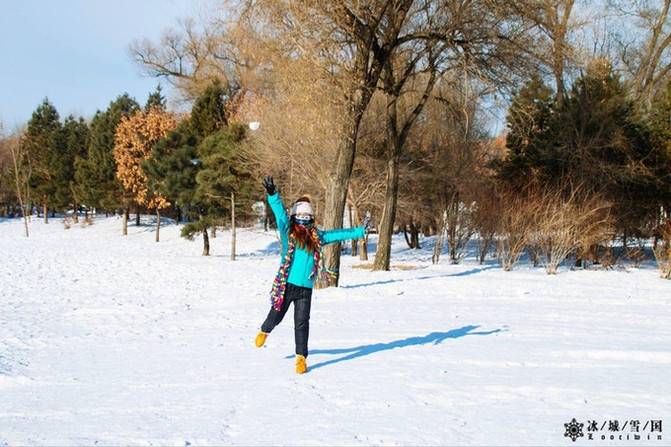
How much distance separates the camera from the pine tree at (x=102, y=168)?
147 ft

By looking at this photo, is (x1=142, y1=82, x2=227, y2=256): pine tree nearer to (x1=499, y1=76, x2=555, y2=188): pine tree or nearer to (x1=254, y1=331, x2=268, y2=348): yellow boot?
(x1=499, y1=76, x2=555, y2=188): pine tree

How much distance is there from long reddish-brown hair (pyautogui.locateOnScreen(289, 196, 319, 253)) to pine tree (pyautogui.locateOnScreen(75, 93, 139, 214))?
134 feet

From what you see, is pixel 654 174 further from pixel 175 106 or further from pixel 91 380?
pixel 175 106

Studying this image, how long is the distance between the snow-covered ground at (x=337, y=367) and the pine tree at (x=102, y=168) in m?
33.7

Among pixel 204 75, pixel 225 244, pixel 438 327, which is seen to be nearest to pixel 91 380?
pixel 438 327

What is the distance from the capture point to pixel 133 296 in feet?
41.5

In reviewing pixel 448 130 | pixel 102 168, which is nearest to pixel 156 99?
pixel 102 168

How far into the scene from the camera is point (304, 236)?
19.7ft

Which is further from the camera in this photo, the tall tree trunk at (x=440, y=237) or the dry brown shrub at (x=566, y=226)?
the tall tree trunk at (x=440, y=237)

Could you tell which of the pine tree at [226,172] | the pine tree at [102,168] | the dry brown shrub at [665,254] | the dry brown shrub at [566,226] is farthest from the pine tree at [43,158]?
the dry brown shrub at [665,254]

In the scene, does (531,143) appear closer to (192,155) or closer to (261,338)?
(192,155)

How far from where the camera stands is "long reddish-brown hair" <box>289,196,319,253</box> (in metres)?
6.00

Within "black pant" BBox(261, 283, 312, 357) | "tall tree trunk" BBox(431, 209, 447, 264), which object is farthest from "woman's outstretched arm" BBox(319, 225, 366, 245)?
"tall tree trunk" BBox(431, 209, 447, 264)

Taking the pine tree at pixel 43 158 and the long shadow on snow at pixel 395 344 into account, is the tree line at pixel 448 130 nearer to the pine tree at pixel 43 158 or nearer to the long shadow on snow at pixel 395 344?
the long shadow on snow at pixel 395 344
